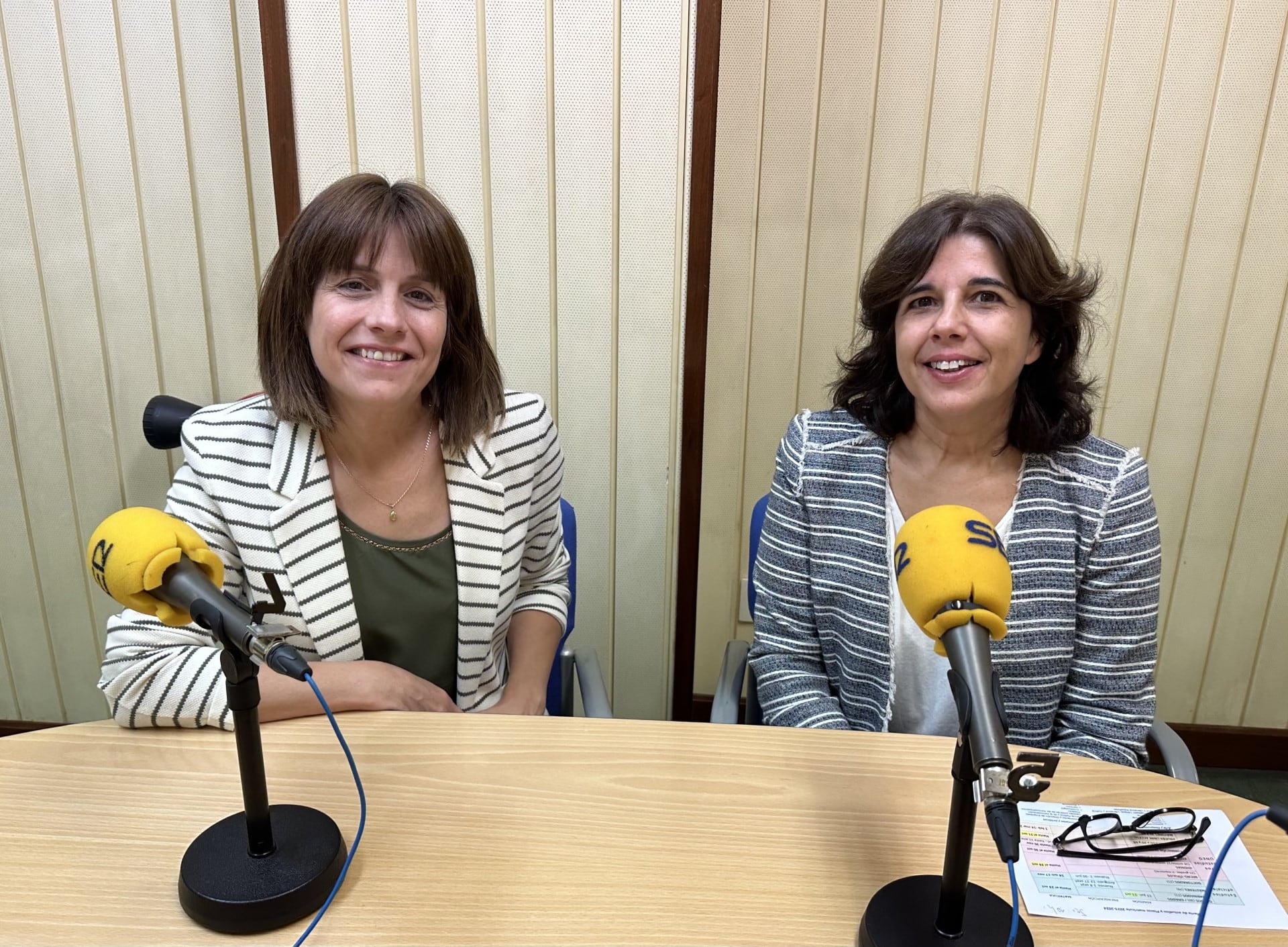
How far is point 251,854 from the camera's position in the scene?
886mm

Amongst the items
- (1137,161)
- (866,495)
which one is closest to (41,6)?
(866,495)

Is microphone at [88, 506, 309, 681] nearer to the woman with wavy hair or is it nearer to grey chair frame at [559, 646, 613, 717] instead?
grey chair frame at [559, 646, 613, 717]

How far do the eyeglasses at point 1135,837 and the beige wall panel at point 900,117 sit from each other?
55.6 inches

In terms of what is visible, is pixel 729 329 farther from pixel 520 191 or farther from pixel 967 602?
pixel 967 602

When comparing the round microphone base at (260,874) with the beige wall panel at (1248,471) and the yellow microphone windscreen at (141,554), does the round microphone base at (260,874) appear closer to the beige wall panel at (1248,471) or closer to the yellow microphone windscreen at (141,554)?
the yellow microphone windscreen at (141,554)

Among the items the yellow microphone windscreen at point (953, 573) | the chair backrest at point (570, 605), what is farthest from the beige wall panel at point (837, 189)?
the yellow microphone windscreen at point (953, 573)

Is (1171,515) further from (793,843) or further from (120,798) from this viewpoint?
(120,798)

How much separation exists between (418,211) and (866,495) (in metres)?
0.82

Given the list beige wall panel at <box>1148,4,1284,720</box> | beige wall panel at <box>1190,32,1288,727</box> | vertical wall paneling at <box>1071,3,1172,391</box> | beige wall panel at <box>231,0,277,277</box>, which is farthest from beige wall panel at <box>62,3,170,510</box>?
beige wall panel at <box>1190,32,1288,727</box>

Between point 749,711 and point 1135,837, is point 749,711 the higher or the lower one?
the lower one

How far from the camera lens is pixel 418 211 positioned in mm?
1283

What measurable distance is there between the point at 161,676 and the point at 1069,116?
2.06 m

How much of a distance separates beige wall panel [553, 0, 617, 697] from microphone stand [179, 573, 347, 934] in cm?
124

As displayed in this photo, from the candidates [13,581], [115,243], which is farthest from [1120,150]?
[13,581]
